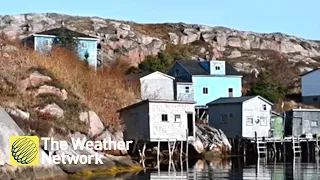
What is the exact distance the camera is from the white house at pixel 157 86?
211 feet

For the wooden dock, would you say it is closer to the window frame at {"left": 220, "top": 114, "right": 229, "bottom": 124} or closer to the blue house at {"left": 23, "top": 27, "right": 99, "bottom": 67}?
the window frame at {"left": 220, "top": 114, "right": 229, "bottom": 124}

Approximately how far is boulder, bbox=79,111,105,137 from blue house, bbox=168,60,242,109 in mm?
25799

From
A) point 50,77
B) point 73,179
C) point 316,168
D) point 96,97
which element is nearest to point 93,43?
point 96,97

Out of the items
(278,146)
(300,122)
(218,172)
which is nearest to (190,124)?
(278,146)

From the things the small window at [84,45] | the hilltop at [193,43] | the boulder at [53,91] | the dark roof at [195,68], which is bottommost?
the boulder at [53,91]

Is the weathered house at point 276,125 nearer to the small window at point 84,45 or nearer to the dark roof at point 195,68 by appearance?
the dark roof at point 195,68

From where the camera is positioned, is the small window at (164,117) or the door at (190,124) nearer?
the small window at (164,117)

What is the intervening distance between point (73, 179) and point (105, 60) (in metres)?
56.4

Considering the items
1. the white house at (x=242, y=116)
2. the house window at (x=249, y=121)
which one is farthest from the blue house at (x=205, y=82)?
the house window at (x=249, y=121)

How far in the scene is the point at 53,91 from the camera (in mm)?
40938

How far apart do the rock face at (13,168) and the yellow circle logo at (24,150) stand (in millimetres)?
353

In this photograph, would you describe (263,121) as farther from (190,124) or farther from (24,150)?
(24,150)

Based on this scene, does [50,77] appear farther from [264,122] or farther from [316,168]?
[264,122]

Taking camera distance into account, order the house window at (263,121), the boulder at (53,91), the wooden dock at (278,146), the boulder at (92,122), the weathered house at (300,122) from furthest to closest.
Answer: the weathered house at (300,122), the house window at (263,121), the wooden dock at (278,146), the boulder at (92,122), the boulder at (53,91)
